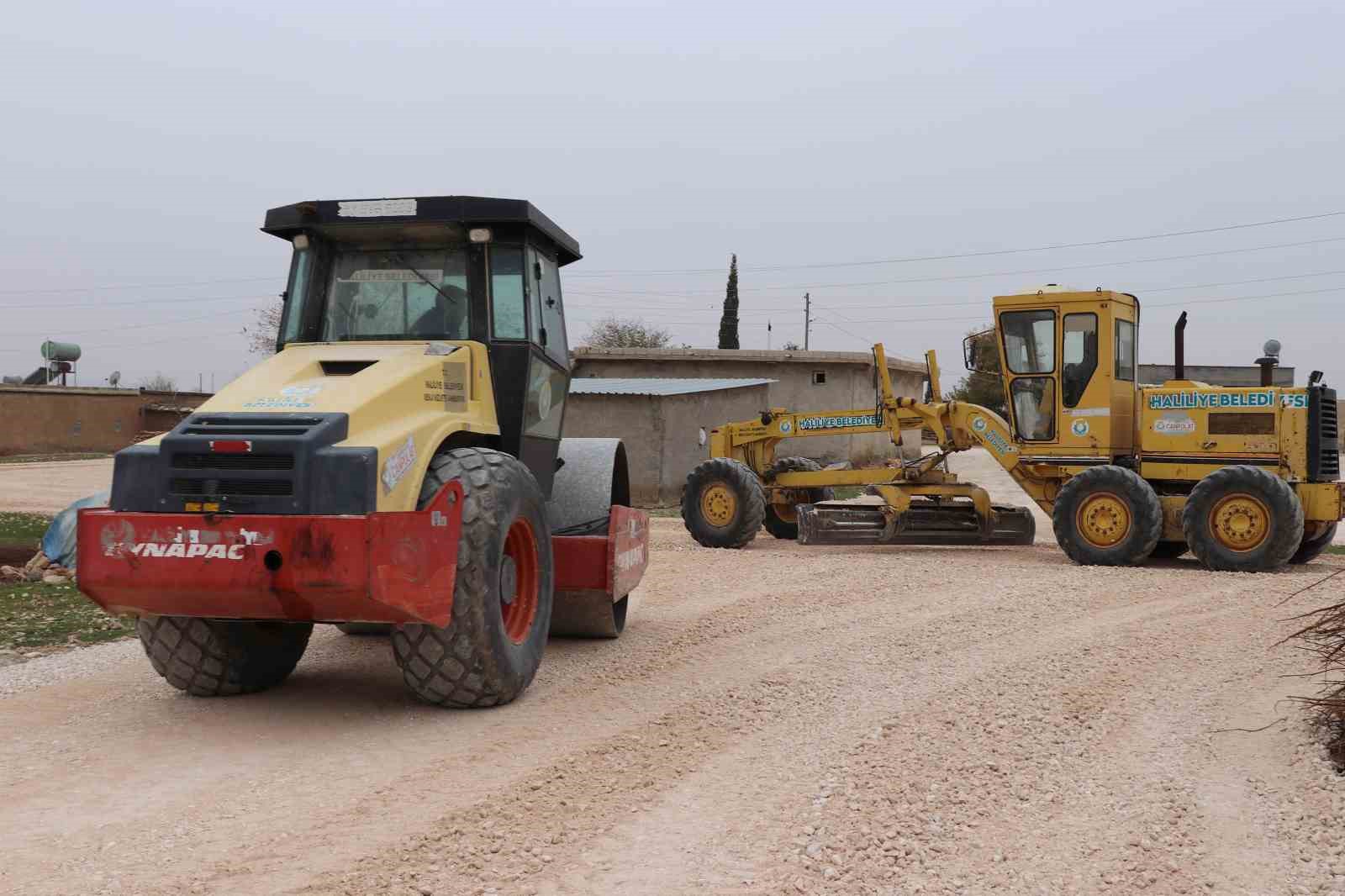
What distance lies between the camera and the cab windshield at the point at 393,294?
7.04 meters

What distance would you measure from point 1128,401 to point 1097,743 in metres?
9.28

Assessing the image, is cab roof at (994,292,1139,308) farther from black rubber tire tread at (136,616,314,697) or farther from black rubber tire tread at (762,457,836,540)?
black rubber tire tread at (136,616,314,697)

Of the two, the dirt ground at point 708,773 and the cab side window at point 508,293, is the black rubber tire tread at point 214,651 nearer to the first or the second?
the dirt ground at point 708,773

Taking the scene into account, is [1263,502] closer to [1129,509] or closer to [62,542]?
[1129,509]

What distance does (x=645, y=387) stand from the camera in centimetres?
2506

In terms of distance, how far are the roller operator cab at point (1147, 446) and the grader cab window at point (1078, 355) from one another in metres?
0.01

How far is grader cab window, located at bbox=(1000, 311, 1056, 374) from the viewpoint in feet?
Result: 46.1

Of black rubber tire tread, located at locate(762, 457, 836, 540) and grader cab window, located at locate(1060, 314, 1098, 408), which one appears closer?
grader cab window, located at locate(1060, 314, 1098, 408)

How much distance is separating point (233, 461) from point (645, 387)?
19690mm

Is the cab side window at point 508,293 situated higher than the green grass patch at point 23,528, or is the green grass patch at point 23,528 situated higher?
the cab side window at point 508,293

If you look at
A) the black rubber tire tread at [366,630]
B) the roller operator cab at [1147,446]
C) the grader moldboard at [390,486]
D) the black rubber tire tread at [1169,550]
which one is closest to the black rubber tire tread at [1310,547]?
the roller operator cab at [1147,446]

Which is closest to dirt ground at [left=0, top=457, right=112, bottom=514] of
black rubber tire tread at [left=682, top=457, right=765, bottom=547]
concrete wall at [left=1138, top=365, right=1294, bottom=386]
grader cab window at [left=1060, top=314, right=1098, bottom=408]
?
black rubber tire tread at [left=682, top=457, right=765, bottom=547]

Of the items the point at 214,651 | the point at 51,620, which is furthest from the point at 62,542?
the point at 214,651

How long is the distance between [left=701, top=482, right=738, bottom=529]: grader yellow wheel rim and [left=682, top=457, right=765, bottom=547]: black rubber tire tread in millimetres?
44
